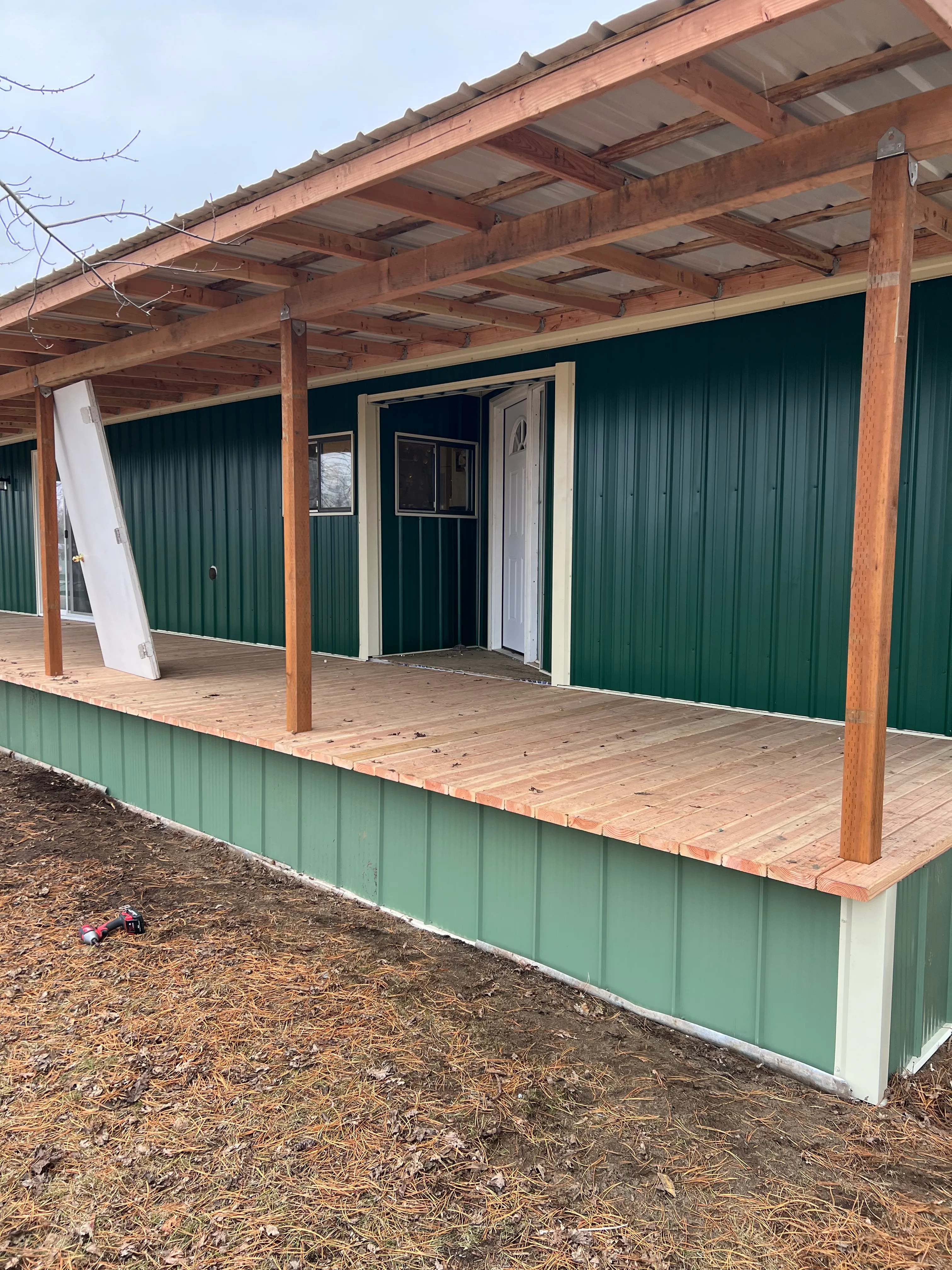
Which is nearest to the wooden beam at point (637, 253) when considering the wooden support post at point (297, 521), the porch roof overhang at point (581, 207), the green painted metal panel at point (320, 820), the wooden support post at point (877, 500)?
the porch roof overhang at point (581, 207)

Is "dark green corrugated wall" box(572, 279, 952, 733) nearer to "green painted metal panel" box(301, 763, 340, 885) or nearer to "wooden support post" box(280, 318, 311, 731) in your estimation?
"wooden support post" box(280, 318, 311, 731)

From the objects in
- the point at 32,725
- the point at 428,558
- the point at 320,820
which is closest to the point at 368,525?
the point at 428,558

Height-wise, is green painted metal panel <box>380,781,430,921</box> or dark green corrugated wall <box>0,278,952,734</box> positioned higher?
dark green corrugated wall <box>0,278,952,734</box>

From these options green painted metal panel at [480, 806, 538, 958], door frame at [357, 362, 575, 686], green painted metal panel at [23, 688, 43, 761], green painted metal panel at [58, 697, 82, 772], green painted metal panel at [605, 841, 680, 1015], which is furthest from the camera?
green painted metal panel at [23, 688, 43, 761]

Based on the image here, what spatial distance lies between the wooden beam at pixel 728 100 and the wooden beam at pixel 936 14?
0.48m

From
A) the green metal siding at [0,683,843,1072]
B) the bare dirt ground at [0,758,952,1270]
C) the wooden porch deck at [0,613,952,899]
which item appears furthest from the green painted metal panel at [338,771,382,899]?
the bare dirt ground at [0,758,952,1270]

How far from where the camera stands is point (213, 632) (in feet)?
28.6

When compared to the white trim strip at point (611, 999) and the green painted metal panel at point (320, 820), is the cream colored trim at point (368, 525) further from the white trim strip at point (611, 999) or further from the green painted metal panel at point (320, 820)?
the green painted metal panel at point (320, 820)

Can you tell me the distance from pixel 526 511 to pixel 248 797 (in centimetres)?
296

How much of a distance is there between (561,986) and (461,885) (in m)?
0.60

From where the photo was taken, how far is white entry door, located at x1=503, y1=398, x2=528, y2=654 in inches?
270

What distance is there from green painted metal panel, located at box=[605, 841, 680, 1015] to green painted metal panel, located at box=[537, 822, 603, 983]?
0.16 feet

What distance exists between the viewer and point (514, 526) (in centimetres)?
713

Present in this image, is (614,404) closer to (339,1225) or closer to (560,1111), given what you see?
(560,1111)
